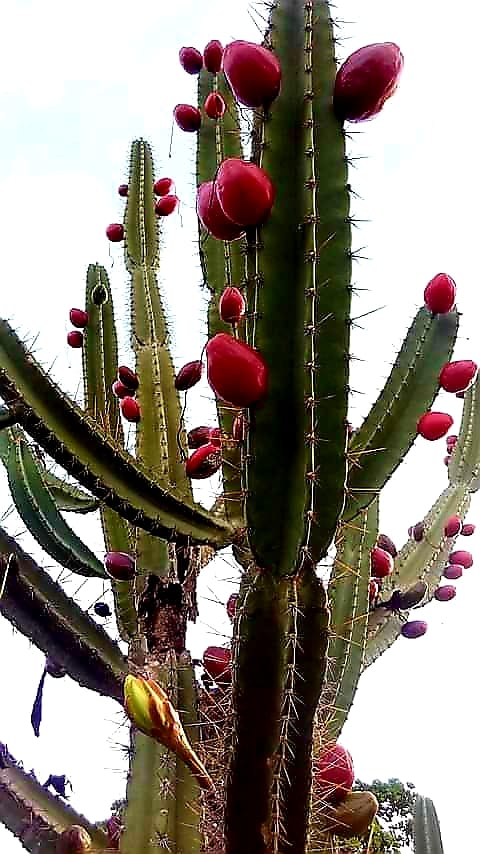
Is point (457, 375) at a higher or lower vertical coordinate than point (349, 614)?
higher

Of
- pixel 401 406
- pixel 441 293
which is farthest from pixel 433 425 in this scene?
pixel 441 293

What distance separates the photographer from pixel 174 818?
179 centimetres

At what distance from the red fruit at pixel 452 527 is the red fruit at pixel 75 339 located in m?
1.32

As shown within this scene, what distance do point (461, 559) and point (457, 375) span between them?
105 cm

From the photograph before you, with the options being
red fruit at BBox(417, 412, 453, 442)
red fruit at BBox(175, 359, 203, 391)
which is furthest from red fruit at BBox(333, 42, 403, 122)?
red fruit at BBox(175, 359, 203, 391)

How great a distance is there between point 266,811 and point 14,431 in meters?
1.53

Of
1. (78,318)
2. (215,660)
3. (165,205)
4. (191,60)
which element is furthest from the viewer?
(165,205)

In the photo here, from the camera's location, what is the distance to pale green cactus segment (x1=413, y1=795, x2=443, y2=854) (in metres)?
2.66

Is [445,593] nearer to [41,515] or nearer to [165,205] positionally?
[41,515]

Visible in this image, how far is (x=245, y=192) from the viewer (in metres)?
1.15

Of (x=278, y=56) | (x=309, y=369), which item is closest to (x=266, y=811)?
(x=309, y=369)

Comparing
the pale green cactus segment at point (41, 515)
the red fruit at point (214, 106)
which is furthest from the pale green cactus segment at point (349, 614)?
the red fruit at point (214, 106)

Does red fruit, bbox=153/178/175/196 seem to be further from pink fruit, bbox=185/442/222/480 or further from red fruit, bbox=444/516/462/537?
red fruit, bbox=444/516/462/537

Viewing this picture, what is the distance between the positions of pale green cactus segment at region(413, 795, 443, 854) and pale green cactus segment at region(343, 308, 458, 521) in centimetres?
156
